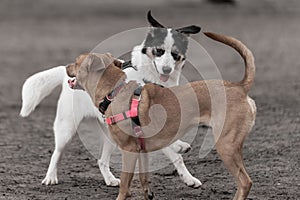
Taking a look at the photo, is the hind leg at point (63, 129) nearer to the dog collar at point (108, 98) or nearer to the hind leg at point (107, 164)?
the hind leg at point (107, 164)

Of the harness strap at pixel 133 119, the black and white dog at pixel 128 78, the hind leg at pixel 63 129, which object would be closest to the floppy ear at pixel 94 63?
the harness strap at pixel 133 119

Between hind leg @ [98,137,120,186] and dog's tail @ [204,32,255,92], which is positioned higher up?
dog's tail @ [204,32,255,92]

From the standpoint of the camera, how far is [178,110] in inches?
244

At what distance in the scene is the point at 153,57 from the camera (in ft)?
24.7

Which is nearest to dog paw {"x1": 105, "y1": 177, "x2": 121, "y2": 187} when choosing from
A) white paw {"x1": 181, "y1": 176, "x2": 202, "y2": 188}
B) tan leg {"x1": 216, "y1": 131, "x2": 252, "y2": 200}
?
white paw {"x1": 181, "y1": 176, "x2": 202, "y2": 188}

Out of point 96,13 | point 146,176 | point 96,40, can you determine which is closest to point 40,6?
point 96,13

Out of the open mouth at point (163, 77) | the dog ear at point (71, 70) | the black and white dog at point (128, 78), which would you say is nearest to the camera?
the dog ear at point (71, 70)

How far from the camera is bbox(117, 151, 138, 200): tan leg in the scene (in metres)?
6.10

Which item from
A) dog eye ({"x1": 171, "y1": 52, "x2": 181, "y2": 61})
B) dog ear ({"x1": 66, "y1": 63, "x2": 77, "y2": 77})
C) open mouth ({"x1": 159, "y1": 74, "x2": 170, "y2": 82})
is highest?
dog ear ({"x1": 66, "y1": 63, "x2": 77, "y2": 77})

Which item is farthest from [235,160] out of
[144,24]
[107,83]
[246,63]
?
[144,24]

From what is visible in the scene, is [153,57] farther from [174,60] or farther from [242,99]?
[242,99]

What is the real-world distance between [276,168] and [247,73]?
67.1 inches

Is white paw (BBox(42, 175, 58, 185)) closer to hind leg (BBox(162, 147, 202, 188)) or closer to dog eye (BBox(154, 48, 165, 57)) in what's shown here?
hind leg (BBox(162, 147, 202, 188))

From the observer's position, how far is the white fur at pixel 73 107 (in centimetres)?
719
